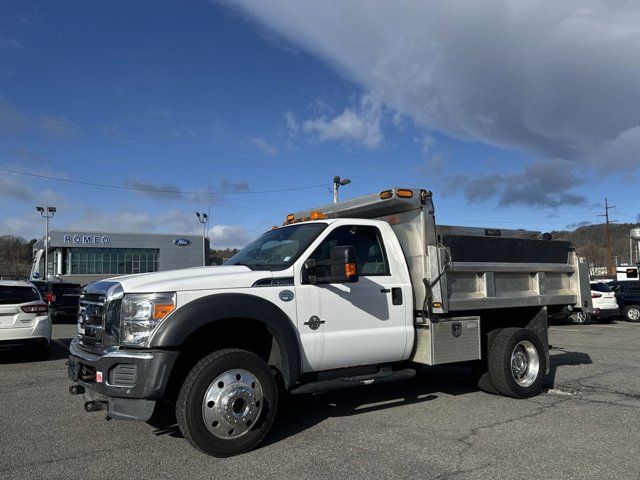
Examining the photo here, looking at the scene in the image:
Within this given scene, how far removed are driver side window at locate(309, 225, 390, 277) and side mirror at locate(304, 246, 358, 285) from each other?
16.6 inches

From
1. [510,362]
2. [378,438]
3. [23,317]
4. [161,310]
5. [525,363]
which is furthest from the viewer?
[23,317]

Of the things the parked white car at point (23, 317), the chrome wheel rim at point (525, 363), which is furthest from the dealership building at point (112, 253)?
the chrome wheel rim at point (525, 363)

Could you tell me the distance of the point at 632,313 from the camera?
70.8 ft

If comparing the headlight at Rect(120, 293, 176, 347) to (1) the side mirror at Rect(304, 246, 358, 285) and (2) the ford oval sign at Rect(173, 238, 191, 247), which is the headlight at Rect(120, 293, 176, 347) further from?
(2) the ford oval sign at Rect(173, 238, 191, 247)

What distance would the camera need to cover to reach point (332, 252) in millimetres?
5402

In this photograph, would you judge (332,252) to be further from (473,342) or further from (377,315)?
(473,342)

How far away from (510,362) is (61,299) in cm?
1732

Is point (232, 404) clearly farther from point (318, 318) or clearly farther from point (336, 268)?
point (336, 268)

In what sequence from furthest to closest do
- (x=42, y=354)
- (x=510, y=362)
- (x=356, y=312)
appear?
(x=42, y=354), (x=510, y=362), (x=356, y=312)

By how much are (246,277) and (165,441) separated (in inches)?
67.6

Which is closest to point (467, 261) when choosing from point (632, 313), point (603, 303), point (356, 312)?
point (356, 312)

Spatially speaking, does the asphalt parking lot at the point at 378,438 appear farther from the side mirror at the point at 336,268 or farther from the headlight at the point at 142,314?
the side mirror at the point at 336,268

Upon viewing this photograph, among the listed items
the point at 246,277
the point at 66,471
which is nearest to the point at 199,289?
the point at 246,277

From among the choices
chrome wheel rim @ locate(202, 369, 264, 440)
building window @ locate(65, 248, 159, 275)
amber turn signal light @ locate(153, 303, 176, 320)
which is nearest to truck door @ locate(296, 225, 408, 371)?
chrome wheel rim @ locate(202, 369, 264, 440)
